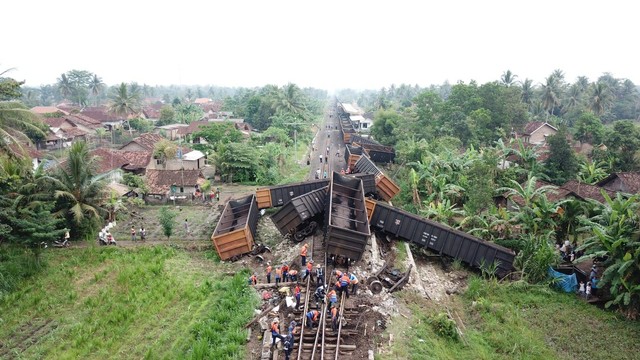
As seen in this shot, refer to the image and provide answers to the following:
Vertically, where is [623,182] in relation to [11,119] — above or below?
above

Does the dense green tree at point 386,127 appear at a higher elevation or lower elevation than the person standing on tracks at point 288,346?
higher

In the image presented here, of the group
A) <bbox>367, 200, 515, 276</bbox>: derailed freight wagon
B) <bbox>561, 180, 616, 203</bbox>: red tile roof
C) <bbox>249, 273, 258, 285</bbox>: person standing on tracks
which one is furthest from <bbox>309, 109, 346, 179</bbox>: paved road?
<bbox>249, 273, 258, 285</bbox>: person standing on tracks

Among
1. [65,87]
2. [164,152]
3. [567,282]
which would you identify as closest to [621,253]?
[567,282]

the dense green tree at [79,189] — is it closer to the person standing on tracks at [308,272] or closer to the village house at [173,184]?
the village house at [173,184]

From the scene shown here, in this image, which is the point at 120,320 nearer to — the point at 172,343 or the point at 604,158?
the point at 172,343

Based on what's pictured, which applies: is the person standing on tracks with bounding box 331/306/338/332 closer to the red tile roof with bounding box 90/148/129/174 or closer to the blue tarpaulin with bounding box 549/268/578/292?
the blue tarpaulin with bounding box 549/268/578/292

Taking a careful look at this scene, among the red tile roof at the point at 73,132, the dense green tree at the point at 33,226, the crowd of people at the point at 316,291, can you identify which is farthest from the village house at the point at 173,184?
the red tile roof at the point at 73,132

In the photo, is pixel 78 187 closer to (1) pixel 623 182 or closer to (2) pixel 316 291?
(2) pixel 316 291
